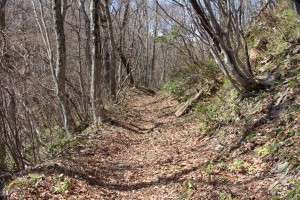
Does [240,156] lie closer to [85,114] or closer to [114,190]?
[114,190]

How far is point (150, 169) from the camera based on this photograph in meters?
6.13

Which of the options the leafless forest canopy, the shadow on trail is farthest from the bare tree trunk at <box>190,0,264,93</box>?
the shadow on trail

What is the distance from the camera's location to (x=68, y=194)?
15.9 ft

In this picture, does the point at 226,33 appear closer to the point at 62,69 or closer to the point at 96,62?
the point at 96,62

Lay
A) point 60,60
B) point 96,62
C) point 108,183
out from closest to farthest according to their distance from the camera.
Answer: point 108,183 → point 60,60 → point 96,62

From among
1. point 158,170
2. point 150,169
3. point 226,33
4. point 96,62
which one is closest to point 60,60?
point 96,62

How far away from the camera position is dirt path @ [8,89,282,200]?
4414 mm

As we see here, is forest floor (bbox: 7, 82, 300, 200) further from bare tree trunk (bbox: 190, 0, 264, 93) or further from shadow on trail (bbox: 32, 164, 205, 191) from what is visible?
bare tree trunk (bbox: 190, 0, 264, 93)

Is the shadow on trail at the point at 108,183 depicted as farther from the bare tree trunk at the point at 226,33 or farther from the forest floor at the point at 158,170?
the bare tree trunk at the point at 226,33

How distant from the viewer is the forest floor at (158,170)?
14.0 ft

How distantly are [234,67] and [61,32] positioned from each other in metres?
5.41

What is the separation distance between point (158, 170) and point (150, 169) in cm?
26

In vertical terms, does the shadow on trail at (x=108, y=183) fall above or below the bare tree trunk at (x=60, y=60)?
below

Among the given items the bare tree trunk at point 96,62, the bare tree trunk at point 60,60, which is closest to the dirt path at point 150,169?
the bare tree trunk at point 96,62
